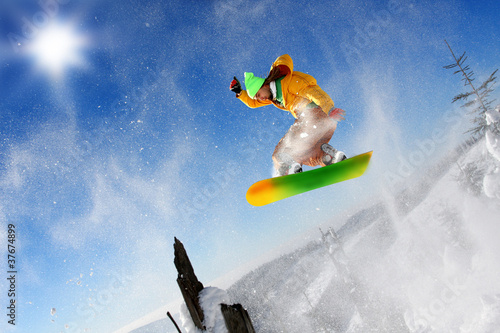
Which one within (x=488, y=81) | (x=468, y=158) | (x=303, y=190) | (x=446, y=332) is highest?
(x=468, y=158)

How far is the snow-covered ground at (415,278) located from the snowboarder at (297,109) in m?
3.34

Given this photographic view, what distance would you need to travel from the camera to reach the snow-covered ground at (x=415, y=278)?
26688mm

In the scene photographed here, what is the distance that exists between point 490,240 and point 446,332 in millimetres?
12333

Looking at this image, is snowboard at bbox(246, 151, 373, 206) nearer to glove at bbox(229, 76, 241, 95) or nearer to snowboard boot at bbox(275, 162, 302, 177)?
snowboard boot at bbox(275, 162, 302, 177)

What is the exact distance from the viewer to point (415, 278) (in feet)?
134

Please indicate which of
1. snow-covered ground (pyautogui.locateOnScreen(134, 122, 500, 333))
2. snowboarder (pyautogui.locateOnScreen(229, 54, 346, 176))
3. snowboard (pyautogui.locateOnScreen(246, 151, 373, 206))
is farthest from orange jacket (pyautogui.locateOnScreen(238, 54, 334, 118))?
snow-covered ground (pyautogui.locateOnScreen(134, 122, 500, 333))

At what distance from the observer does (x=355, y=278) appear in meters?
48.6

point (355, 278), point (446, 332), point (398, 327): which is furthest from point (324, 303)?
point (446, 332)

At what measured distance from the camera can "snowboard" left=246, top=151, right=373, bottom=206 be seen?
4.23 m

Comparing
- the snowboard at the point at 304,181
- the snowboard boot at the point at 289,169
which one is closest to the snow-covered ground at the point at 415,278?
the snowboard at the point at 304,181

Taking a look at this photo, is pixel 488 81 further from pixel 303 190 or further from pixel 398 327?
pixel 398 327

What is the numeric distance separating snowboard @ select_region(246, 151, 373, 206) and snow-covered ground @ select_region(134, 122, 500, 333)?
2094 millimetres

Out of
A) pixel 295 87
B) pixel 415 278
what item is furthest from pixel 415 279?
pixel 295 87

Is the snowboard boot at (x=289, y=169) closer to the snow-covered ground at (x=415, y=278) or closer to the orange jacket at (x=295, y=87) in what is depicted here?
the orange jacket at (x=295, y=87)
